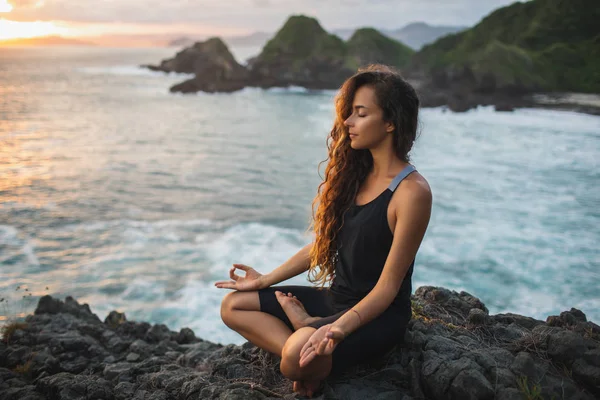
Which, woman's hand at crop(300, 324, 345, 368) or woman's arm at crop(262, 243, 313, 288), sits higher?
woman's arm at crop(262, 243, 313, 288)

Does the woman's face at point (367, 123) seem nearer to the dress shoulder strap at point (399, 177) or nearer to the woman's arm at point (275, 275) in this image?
the dress shoulder strap at point (399, 177)

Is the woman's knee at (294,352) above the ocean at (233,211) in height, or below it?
above

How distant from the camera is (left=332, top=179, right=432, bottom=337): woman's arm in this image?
8.47 ft

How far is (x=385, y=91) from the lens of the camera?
272cm

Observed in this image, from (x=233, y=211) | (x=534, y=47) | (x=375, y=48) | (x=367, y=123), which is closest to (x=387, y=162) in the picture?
(x=367, y=123)

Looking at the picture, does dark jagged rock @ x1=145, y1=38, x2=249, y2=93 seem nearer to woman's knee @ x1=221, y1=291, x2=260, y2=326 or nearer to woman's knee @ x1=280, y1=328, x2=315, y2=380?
woman's knee @ x1=221, y1=291, x2=260, y2=326

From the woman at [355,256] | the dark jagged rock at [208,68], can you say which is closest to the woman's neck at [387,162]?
the woman at [355,256]

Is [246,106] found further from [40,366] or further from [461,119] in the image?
[40,366]

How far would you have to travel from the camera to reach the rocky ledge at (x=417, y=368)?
271cm

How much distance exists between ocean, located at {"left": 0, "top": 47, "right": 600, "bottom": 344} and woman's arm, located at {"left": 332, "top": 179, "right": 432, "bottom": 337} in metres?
4.68

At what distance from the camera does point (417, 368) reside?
2.90m

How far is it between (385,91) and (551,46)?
91.7ft

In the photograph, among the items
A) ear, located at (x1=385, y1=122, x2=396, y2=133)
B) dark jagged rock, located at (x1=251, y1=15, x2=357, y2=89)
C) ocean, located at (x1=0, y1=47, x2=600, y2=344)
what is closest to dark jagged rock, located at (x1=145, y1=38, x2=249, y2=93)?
dark jagged rock, located at (x1=251, y1=15, x2=357, y2=89)

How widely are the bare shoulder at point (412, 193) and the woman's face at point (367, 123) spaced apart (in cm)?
29
